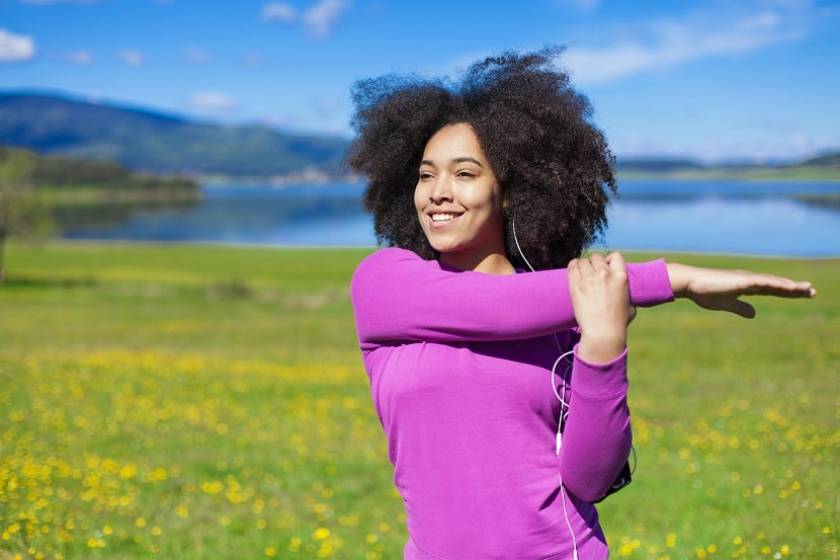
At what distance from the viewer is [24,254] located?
69.1 meters

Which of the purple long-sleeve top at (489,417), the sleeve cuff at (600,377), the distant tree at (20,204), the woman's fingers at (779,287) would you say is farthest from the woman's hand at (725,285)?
the distant tree at (20,204)

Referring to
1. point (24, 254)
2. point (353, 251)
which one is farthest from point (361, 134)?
point (24, 254)

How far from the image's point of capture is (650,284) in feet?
7.23

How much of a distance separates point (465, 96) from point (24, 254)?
2902 inches

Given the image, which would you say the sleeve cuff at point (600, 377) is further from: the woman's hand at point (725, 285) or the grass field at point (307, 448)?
the grass field at point (307, 448)

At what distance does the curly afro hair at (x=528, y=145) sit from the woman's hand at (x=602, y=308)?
64 centimetres

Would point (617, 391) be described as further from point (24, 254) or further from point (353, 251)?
point (24, 254)

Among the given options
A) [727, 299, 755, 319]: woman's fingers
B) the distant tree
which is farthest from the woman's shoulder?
the distant tree

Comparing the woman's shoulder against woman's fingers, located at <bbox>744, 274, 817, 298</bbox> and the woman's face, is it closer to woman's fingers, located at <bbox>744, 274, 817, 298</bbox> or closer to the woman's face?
the woman's face

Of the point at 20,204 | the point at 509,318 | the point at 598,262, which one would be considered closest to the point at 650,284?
the point at 598,262

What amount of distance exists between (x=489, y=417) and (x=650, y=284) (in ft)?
1.96

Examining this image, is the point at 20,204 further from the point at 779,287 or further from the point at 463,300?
the point at 779,287

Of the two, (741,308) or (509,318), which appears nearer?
(509,318)

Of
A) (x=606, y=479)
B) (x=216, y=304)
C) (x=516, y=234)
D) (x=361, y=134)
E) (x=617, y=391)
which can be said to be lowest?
(x=216, y=304)
